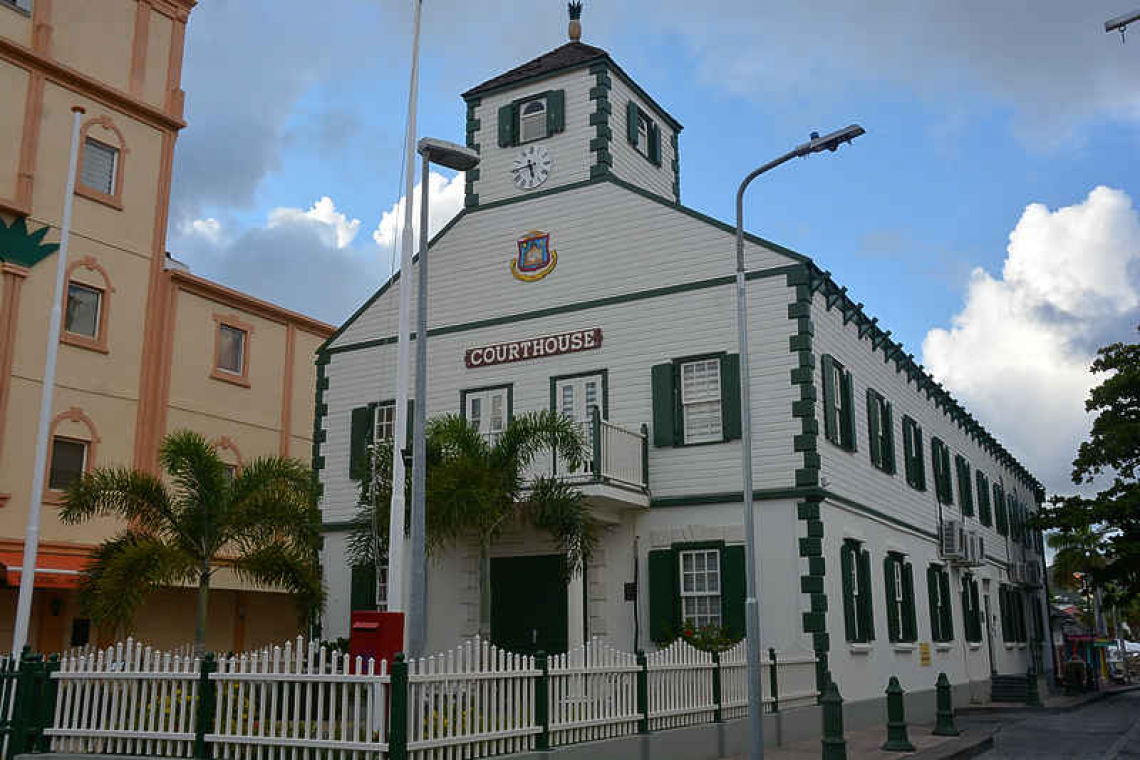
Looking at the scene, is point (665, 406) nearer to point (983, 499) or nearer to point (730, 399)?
point (730, 399)

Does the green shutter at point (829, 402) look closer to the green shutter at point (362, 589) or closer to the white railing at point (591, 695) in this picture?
the white railing at point (591, 695)

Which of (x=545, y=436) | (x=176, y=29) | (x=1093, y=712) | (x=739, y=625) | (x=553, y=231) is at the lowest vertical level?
(x=1093, y=712)

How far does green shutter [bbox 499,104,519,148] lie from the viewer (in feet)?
77.5

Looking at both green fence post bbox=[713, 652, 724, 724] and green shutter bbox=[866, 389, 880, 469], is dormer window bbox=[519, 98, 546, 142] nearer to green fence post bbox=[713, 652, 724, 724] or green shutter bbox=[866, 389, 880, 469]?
green shutter bbox=[866, 389, 880, 469]

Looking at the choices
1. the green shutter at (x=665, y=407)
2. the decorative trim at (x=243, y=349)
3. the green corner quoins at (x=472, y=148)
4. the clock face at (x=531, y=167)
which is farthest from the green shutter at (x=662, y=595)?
the decorative trim at (x=243, y=349)

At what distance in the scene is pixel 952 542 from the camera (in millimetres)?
26406

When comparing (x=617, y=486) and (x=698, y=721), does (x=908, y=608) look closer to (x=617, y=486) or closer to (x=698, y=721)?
(x=617, y=486)

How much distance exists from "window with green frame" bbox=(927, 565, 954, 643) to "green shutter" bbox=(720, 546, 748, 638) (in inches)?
341

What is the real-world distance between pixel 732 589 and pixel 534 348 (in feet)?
20.4

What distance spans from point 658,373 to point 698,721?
6.96 m

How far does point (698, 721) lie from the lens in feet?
49.2

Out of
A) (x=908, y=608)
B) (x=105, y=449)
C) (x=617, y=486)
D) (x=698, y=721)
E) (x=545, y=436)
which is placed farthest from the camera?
(x=105, y=449)

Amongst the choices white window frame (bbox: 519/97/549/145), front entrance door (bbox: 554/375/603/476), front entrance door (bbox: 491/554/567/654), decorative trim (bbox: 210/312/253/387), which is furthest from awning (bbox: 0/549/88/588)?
white window frame (bbox: 519/97/549/145)

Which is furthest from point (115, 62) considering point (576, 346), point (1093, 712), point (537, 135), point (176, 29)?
point (1093, 712)
